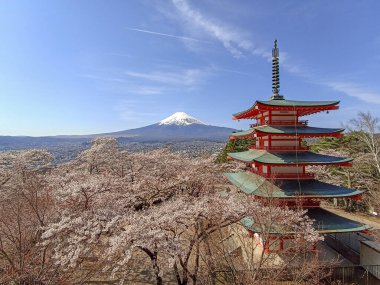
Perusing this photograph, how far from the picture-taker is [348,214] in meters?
22.5

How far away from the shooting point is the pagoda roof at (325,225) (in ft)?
35.4

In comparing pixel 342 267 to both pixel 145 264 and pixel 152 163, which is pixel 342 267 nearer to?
pixel 145 264

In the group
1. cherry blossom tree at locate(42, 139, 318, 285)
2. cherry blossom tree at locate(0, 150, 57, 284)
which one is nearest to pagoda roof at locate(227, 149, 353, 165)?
cherry blossom tree at locate(42, 139, 318, 285)

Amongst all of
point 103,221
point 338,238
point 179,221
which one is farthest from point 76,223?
point 338,238

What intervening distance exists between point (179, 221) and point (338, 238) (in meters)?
10.8

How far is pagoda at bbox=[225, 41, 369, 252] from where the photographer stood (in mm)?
11445

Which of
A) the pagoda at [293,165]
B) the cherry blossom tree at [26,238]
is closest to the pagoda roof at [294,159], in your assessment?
the pagoda at [293,165]

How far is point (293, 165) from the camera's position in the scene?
12414 mm

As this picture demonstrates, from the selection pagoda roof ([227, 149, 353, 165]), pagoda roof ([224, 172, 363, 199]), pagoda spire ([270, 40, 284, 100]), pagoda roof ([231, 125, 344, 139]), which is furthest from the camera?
pagoda spire ([270, 40, 284, 100])

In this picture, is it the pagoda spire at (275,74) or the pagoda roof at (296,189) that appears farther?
the pagoda spire at (275,74)

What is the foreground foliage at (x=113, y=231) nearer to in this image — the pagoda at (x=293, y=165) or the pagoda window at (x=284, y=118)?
the pagoda at (x=293, y=165)

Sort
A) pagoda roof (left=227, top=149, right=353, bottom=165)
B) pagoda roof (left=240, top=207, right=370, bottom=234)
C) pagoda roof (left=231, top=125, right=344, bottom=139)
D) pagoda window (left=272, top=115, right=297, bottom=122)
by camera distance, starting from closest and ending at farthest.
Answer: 1. pagoda roof (left=240, top=207, right=370, bottom=234)
2. pagoda roof (left=227, top=149, right=353, bottom=165)
3. pagoda roof (left=231, top=125, right=344, bottom=139)
4. pagoda window (left=272, top=115, right=297, bottom=122)

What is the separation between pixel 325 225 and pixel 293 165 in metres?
3.03

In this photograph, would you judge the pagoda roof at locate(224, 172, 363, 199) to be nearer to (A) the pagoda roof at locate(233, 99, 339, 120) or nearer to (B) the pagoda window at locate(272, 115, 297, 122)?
(B) the pagoda window at locate(272, 115, 297, 122)
